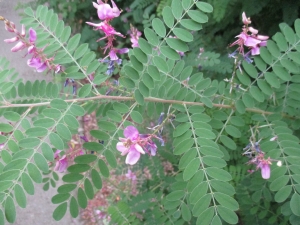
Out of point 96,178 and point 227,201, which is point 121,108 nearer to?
point 96,178

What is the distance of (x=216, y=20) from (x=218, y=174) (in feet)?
4.54

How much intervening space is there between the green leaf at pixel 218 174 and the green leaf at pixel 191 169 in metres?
0.04

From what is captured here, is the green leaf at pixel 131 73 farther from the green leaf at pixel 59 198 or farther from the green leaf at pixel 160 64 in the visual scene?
the green leaf at pixel 59 198

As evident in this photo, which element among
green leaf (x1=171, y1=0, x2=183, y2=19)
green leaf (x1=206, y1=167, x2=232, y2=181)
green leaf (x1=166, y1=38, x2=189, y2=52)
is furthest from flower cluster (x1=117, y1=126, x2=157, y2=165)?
green leaf (x1=171, y1=0, x2=183, y2=19)

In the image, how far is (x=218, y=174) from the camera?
108 cm

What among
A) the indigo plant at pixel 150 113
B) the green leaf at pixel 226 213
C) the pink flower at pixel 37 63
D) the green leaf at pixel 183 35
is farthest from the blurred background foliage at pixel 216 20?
the green leaf at pixel 226 213

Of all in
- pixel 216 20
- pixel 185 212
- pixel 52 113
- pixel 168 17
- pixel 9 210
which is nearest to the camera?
pixel 9 210

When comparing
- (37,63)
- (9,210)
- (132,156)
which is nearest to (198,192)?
(132,156)

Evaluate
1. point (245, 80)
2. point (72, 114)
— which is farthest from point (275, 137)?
point (72, 114)

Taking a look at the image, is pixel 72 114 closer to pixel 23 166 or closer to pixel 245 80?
pixel 23 166

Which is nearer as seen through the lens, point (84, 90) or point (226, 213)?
point (226, 213)

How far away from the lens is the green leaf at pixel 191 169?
3.60 ft

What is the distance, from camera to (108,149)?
116cm

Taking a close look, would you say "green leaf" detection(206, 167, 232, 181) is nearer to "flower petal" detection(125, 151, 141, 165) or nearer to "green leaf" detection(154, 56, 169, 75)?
"flower petal" detection(125, 151, 141, 165)
